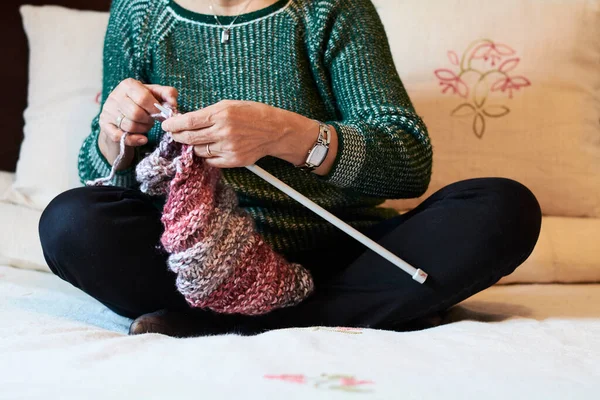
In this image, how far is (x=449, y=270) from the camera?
35.1 inches

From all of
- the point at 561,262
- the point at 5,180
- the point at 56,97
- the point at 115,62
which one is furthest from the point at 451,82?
the point at 5,180

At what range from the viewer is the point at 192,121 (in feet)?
2.62

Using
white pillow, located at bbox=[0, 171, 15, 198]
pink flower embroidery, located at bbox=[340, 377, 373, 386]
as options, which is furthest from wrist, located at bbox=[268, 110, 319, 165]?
white pillow, located at bbox=[0, 171, 15, 198]

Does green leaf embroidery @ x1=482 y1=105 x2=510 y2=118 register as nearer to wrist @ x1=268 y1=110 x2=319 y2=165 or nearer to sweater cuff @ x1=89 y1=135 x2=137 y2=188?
wrist @ x1=268 y1=110 x2=319 y2=165

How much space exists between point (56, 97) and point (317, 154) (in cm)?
70

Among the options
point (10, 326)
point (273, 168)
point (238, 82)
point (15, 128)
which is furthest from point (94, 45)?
point (10, 326)

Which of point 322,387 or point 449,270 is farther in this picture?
point 449,270

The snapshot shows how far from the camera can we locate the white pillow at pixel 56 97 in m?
1.31

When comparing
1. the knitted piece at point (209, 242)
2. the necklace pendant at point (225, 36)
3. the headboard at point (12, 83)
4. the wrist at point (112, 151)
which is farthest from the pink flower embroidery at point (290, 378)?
the headboard at point (12, 83)

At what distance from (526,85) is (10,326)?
1.04 meters

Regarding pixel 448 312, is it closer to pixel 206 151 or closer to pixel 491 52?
pixel 206 151

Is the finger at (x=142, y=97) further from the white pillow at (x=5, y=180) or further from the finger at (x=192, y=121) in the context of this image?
the white pillow at (x=5, y=180)

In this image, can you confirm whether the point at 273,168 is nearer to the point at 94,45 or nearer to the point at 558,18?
the point at 94,45

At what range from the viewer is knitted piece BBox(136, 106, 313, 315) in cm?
83
